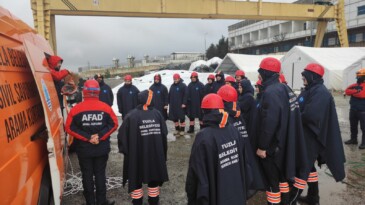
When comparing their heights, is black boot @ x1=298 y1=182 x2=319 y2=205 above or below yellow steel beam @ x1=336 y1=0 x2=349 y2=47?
below

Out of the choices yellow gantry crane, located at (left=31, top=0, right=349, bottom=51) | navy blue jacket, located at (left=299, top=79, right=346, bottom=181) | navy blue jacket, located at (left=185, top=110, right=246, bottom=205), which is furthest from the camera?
yellow gantry crane, located at (left=31, top=0, right=349, bottom=51)

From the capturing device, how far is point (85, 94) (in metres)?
3.64

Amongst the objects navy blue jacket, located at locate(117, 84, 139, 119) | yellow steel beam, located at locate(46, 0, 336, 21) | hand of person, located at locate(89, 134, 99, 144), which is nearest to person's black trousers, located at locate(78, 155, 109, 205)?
hand of person, located at locate(89, 134, 99, 144)

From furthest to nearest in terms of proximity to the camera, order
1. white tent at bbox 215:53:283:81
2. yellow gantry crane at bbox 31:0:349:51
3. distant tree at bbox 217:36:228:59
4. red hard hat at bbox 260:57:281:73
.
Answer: distant tree at bbox 217:36:228:59 → white tent at bbox 215:53:283:81 → yellow gantry crane at bbox 31:0:349:51 → red hard hat at bbox 260:57:281:73

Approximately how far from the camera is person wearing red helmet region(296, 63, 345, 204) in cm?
393

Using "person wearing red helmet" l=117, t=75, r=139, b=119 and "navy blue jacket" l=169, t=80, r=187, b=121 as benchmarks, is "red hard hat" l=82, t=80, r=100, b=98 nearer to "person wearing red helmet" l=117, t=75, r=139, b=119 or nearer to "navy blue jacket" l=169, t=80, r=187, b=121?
"person wearing red helmet" l=117, t=75, r=139, b=119

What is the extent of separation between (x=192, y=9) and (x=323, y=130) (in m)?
13.0

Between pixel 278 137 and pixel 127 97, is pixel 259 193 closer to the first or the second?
pixel 278 137

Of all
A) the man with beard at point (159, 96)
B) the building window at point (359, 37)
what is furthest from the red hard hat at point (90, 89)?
the building window at point (359, 37)

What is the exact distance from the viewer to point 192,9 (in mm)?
15625

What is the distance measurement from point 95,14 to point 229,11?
743 centimetres

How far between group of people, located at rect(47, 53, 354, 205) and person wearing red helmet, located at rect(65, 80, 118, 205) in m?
0.01

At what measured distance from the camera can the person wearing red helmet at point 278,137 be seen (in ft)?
10.8

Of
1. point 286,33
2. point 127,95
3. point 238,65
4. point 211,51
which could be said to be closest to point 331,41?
point 286,33
